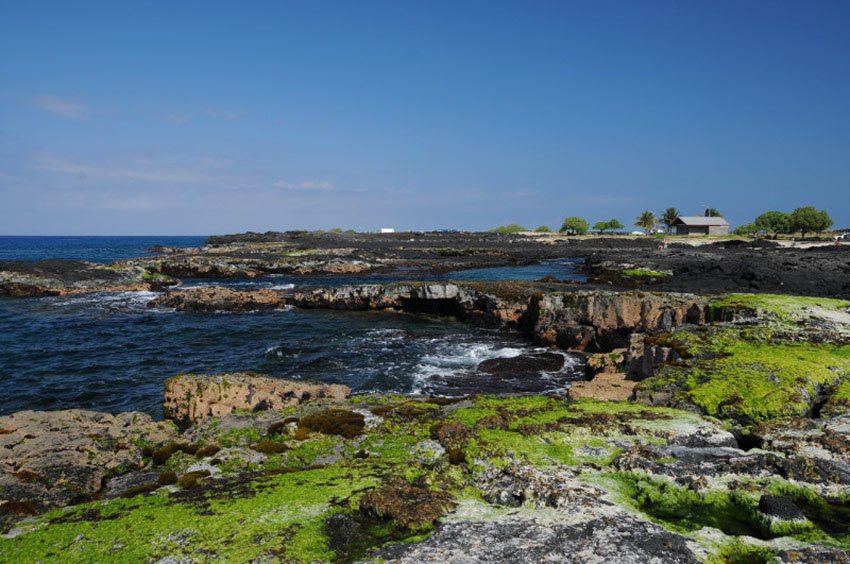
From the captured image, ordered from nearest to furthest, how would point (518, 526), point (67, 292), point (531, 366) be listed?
point (518, 526) < point (531, 366) < point (67, 292)

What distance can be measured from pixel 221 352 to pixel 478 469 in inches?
1214

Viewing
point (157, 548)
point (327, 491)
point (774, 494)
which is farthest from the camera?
point (327, 491)

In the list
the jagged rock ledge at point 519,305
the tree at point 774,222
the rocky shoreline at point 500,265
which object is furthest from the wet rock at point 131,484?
the tree at point 774,222

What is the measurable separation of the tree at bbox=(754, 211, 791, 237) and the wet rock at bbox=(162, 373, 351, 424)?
519ft

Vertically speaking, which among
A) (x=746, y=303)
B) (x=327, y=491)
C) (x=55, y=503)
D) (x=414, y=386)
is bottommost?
(x=414, y=386)

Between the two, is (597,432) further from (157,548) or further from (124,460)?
(124,460)

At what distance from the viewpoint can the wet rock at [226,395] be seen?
69.7ft

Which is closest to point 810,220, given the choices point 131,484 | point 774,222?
point 774,222

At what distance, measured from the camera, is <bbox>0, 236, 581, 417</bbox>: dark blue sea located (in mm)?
28703

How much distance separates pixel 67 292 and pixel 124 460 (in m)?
65.9

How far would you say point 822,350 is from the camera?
2025 cm

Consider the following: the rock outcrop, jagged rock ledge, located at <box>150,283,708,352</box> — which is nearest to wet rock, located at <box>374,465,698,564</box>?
jagged rock ledge, located at <box>150,283,708,352</box>

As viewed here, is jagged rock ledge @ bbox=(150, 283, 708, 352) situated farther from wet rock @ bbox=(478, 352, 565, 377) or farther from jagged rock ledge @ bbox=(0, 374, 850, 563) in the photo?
jagged rock ledge @ bbox=(0, 374, 850, 563)

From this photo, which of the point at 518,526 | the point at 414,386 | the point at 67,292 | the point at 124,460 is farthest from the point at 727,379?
the point at 67,292
